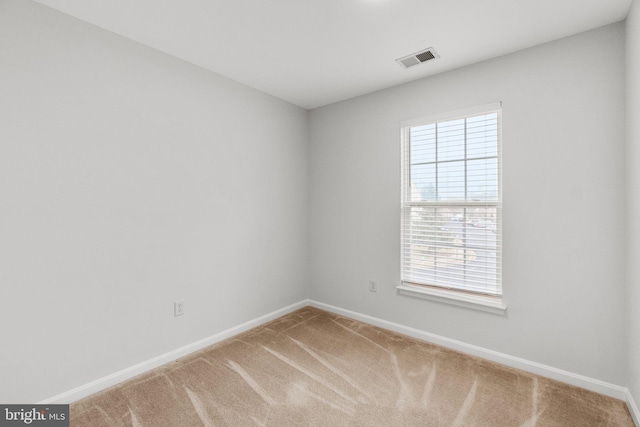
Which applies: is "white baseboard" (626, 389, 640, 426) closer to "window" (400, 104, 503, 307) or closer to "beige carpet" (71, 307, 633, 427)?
"beige carpet" (71, 307, 633, 427)

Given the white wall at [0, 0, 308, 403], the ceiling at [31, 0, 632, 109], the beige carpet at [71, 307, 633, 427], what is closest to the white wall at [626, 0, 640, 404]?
the ceiling at [31, 0, 632, 109]

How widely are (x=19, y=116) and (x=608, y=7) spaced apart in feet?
12.3

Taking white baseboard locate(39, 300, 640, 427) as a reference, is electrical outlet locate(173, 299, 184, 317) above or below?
above

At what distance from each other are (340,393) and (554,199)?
7.11 ft

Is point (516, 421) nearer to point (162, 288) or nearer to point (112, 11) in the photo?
point (162, 288)

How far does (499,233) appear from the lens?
2.58 m

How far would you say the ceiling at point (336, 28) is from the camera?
1942mm

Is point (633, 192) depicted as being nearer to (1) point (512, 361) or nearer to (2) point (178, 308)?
(1) point (512, 361)

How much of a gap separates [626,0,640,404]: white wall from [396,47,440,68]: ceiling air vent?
119cm

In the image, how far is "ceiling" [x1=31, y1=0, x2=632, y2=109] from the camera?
76.5 inches

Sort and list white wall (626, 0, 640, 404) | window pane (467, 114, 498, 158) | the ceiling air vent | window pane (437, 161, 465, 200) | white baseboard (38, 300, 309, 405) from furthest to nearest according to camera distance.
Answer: window pane (437, 161, 465, 200)
window pane (467, 114, 498, 158)
the ceiling air vent
white baseboard (38, 300, 309, 405)
white wall (626, 0, 640, 404)

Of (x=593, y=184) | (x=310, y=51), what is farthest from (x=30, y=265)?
(x=593, y=184)

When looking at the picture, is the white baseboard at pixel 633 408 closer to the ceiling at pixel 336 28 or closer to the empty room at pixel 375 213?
the empty room at pixel 375 213

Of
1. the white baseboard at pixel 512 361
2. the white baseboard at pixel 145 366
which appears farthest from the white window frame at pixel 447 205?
the white baseboard at pixel 145 366
